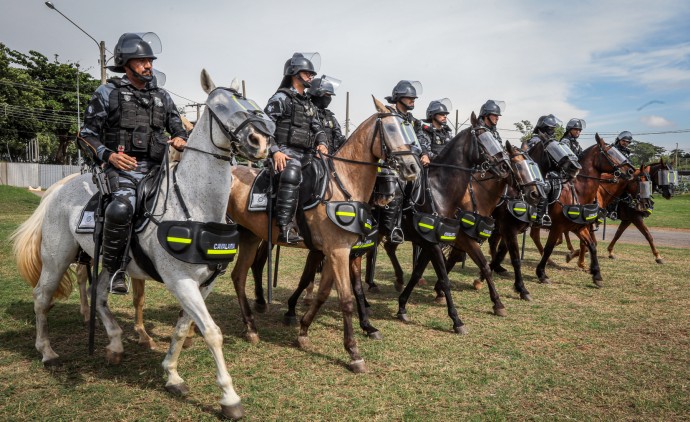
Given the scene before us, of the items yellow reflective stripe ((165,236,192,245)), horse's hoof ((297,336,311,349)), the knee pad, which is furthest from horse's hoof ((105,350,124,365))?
horse's hoof ((297,336,311,349))

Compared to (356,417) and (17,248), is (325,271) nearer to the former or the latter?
(356,417)

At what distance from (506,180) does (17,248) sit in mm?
7103

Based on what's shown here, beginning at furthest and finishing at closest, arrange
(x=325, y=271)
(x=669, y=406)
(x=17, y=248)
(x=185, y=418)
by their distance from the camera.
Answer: (x=325, y=271), (x=17, y=248), (x=669, y=406), (x=185, y=418)

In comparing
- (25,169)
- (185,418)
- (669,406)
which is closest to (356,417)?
(185,418)

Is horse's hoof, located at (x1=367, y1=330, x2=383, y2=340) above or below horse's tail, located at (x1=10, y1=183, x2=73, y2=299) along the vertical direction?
below

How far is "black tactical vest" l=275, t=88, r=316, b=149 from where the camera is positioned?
631 cm

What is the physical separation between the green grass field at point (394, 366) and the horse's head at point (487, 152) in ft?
7.90

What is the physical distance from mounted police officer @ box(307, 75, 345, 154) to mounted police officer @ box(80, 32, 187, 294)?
338 centimetres

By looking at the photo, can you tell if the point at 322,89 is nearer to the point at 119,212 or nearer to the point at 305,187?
the point at 305,187

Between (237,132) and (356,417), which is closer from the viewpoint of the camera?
(237,132)

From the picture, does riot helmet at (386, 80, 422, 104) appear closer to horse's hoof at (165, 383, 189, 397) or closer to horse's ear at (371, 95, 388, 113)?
horse's ear at (371, 95, 388, 113)

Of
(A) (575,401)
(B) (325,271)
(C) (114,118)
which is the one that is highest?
(C) (114,118)

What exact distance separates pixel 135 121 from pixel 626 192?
12.6 meters

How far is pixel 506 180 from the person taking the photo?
7.95 m
